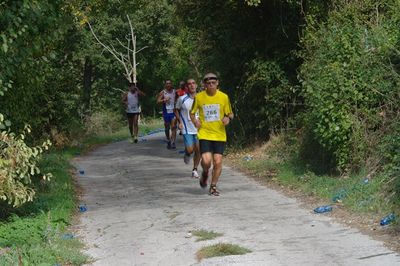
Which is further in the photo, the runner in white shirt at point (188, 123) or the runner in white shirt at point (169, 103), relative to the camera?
the runner in white shirt at point (169, 103)

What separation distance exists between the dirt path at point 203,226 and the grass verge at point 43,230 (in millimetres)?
270

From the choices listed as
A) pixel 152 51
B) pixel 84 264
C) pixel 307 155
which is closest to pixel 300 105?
pixel 307 155

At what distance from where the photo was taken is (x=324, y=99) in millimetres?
11117

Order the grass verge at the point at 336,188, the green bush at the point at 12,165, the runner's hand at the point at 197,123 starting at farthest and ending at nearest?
the runner's hand at the point at 197,123 → the grass verge at the point at 336,188 → the green bush at the point at 12,165

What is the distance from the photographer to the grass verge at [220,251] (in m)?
7.43

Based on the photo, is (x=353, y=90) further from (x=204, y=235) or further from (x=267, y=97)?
(x=267, y=97)

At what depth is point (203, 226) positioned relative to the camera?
352 inches

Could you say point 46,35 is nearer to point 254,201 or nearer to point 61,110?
point 254,201

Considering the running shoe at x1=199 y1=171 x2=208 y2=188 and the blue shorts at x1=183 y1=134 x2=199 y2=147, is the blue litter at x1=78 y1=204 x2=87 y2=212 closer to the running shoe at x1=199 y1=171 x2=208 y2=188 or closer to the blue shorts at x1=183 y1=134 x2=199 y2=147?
the running shoe at x1=199 y1=171 x2=208 y2=188

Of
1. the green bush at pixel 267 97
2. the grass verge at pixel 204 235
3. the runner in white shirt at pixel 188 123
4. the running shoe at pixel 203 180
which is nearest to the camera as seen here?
the grass verge at pixel 204 235

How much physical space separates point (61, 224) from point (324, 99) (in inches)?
184

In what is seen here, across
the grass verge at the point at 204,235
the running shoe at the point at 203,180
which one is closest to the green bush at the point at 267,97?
the running shoe at the point at 203,180

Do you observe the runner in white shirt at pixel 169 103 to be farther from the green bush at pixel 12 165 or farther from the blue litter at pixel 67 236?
the green bush at pixel 12 165

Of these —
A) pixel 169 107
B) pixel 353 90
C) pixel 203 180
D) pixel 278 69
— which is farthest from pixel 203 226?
pixel 169 107
